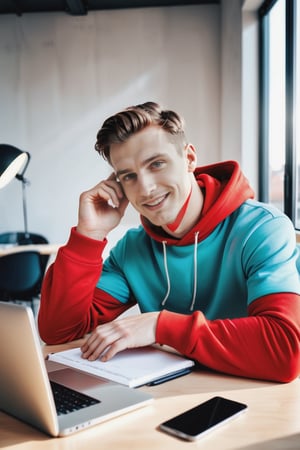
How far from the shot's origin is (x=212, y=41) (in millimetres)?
4676

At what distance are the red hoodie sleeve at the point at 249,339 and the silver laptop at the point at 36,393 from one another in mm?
186

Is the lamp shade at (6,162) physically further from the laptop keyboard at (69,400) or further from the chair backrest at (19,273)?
the chair backrest at (19,273)

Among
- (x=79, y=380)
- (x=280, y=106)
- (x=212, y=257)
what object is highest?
(x=280, y=106)

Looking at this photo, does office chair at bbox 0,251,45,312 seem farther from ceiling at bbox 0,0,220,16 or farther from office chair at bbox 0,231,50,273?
ceiling at bbox 0,0,220,16

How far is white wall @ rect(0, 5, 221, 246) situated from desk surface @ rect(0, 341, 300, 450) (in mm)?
3936

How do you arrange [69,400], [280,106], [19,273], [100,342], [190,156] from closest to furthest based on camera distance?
[69,400]
[100,342]
[190,156]
[280,106]
[19,273]

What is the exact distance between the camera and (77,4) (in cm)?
441

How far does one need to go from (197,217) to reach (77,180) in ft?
11.8

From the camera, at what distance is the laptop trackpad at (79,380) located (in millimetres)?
895

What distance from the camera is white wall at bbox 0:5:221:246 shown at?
471 cm

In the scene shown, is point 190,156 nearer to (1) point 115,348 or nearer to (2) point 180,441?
(1) point 115,348

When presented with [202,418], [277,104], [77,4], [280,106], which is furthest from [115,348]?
[77,4]

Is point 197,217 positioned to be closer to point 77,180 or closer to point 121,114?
point 121,114

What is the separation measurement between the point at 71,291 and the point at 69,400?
501mm
